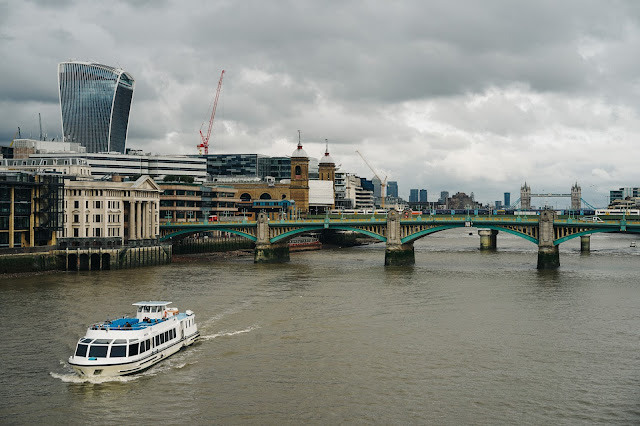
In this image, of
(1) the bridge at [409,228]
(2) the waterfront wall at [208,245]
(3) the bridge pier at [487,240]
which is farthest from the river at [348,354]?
(3) the bridge pier at [487,240]

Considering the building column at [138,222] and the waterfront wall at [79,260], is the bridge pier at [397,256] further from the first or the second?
the building column at [138,222]

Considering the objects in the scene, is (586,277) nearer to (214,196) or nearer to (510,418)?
(510,418)

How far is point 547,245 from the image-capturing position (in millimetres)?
94688

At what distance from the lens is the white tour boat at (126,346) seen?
3931 centimetres

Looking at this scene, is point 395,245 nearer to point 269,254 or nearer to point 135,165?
point 269,254

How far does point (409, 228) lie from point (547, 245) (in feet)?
67.2

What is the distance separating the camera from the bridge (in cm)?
9456

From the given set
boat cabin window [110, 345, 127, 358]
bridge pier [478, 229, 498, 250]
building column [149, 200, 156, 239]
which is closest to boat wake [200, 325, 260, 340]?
boat cabin window [110, 345, 127, 358]

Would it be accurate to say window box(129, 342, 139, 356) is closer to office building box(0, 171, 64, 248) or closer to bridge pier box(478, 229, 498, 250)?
office building box(0, 171, 64, 248)

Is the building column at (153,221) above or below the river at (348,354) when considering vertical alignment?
above

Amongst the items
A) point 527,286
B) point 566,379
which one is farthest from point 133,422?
point 527,286

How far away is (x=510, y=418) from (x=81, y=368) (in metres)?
23.5

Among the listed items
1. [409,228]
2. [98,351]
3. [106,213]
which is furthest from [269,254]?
[98,351]

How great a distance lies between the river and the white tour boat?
32.8 inches
